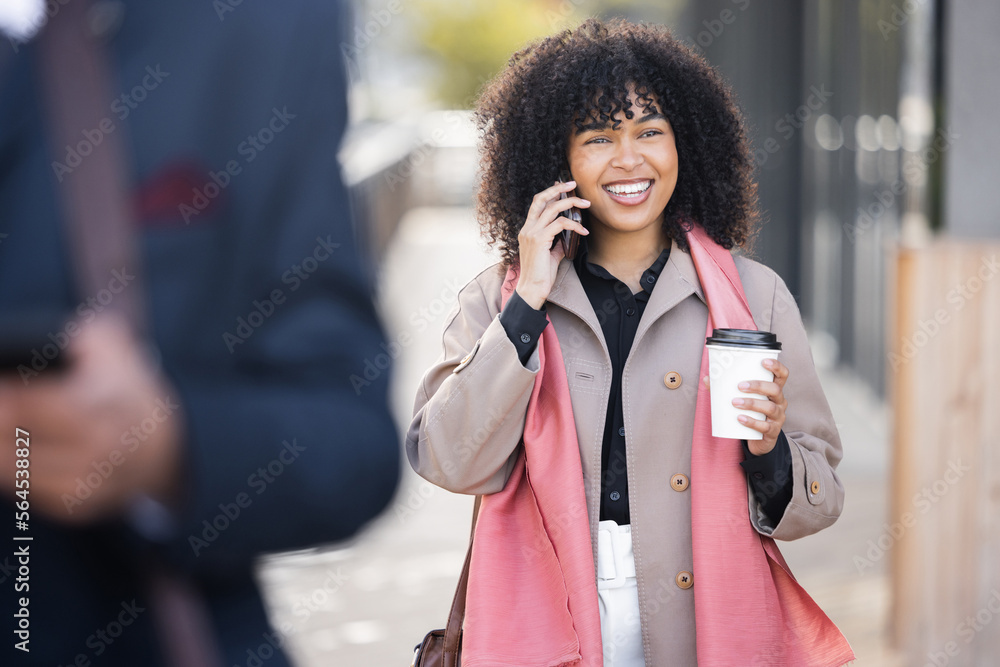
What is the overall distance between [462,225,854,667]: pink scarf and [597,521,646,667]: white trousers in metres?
0.05

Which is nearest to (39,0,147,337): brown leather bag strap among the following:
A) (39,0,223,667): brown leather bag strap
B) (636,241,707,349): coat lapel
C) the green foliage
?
(39,0,223,667): brown leather bag strap

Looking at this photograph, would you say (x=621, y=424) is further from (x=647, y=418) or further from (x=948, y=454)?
(x=948, y=454)

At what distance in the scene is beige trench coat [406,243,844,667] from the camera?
6.29ft

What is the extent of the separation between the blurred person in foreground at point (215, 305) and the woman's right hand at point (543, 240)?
769mm

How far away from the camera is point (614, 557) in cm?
198

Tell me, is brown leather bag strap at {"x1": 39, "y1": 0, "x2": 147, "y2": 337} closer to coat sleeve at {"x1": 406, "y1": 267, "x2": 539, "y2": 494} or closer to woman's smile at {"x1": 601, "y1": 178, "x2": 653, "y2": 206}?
coat sleeve at {"x1": 406, "y1": 267, "x2": 539, "y2": 494}

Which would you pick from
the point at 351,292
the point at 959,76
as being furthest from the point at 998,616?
the point at 351,292

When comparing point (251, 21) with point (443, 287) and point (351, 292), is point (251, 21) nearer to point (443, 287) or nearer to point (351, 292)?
point (351, 292)

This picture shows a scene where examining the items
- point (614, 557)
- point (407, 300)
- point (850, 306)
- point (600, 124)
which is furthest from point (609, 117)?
point (407, 300)

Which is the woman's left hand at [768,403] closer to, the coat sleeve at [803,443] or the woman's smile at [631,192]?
the coat sleeve at [803,443]

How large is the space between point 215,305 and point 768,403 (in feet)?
3.32

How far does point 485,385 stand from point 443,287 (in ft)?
35.4

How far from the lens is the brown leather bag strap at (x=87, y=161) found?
0.88 meters

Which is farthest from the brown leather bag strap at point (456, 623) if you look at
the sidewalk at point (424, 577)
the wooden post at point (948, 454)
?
the wooden post at point (948, 454)
